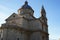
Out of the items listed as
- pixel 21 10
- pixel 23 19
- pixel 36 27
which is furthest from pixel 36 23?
pixel 21 10

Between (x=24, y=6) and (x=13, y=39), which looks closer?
(x=13, y=39)

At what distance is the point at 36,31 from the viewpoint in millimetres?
23297

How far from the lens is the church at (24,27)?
20955mm

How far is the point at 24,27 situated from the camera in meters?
23.5

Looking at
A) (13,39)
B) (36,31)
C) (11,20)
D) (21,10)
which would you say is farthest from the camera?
(21,10)

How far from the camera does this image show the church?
2095 centimetres

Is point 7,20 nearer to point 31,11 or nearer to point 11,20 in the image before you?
point 11,20

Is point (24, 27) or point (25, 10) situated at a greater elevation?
point (25, 10)

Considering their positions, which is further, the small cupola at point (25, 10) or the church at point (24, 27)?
the small cupola at point (25, 10)

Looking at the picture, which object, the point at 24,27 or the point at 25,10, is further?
the point at 25,10

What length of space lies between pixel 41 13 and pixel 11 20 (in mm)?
7734

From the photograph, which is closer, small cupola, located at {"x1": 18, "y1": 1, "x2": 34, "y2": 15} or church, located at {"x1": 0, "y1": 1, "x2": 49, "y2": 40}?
church, located at {"x1": 0, "y1": 1, "x2": 49, "y2": 40}

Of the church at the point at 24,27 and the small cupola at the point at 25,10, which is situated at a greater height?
the small cupola at the point at 25,10

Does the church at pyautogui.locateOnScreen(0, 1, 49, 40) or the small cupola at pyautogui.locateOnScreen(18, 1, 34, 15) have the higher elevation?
the small cupola at pyautogui.locateOnScreen(18, 1, 34, 15)
